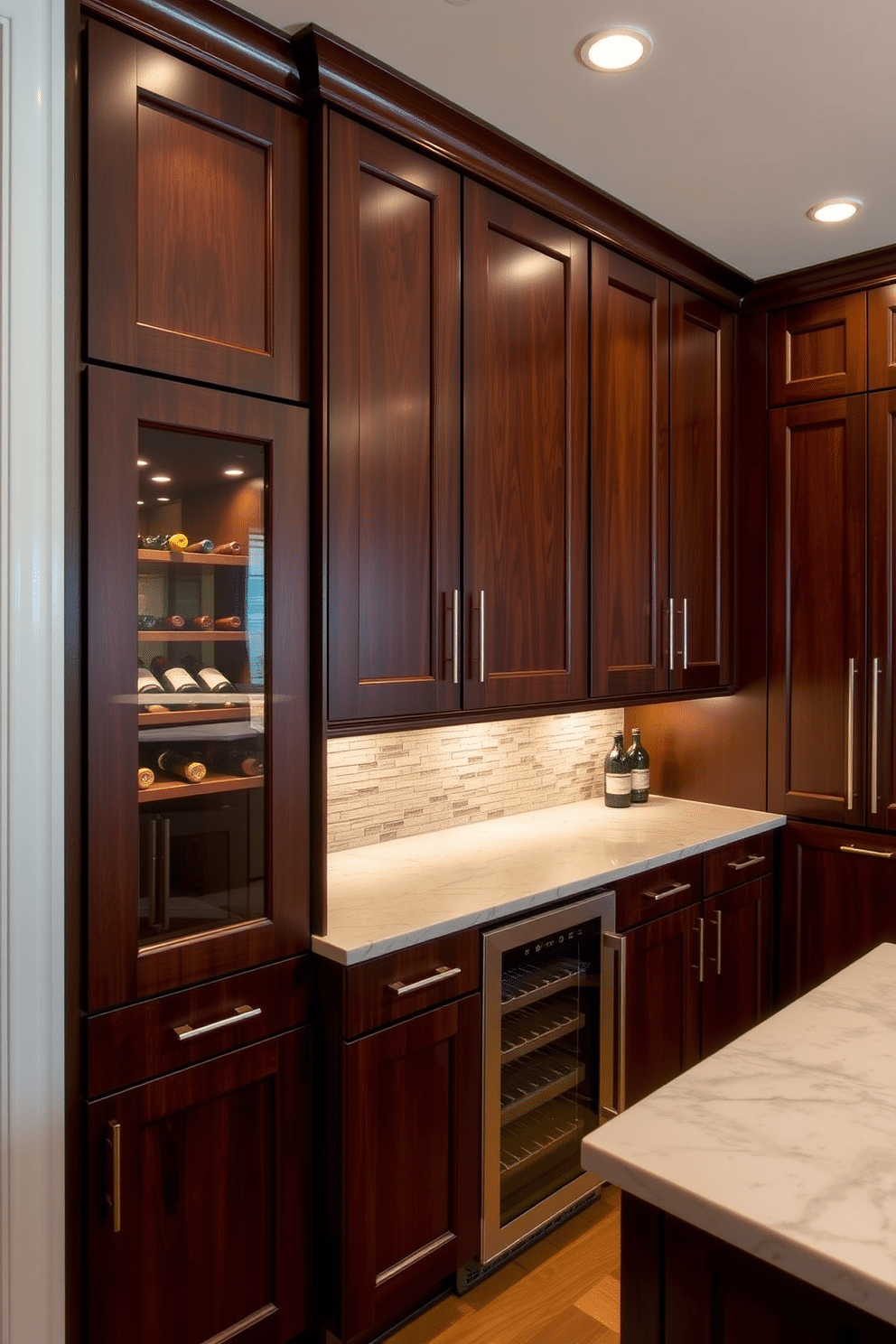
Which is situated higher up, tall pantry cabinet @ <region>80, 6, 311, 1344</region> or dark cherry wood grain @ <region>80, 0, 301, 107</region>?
dark cherry wood grain @ <region>80, 0, 301, 107</region>

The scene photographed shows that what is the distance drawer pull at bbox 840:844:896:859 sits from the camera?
2.91 metres

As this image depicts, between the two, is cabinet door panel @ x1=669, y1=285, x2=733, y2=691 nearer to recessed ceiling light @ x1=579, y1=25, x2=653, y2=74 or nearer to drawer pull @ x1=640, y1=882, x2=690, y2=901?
drawer pull @ x1=640, y1=882, x2=690, y2=901

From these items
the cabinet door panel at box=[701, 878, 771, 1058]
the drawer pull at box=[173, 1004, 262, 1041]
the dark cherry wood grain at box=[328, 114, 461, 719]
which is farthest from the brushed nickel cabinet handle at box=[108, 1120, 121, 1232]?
the cabinet door panel at box=[701, 878, 771, 1058]

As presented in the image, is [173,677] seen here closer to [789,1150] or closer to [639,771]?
[789,1150]

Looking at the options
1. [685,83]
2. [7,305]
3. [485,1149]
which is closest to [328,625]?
[7,305]

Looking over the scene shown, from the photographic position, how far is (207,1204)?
69.0 inches

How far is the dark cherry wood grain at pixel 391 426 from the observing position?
1.97m

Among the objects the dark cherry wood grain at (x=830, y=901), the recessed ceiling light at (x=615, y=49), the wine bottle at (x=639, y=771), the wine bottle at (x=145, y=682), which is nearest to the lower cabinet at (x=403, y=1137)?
the wine bottle at (x=145, y=682)

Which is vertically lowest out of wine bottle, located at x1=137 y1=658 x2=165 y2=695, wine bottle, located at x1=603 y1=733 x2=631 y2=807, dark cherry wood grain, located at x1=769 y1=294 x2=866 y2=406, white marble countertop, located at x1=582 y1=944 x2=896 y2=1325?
white marble countertop, located at x1=582 y1=944 x2=896 y2=1325

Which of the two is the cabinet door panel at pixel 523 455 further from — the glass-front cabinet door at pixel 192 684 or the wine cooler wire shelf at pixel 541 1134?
the wine cooler wire shelf at pixel 541 1134

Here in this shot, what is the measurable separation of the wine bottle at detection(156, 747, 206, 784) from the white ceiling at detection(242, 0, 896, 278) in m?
1.43

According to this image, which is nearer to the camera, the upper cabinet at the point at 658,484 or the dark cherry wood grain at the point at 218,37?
the dark cherry wood grain at the point at 218,37

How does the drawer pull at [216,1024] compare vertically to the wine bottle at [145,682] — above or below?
below

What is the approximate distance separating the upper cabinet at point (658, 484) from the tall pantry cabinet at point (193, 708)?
110 centimetres
